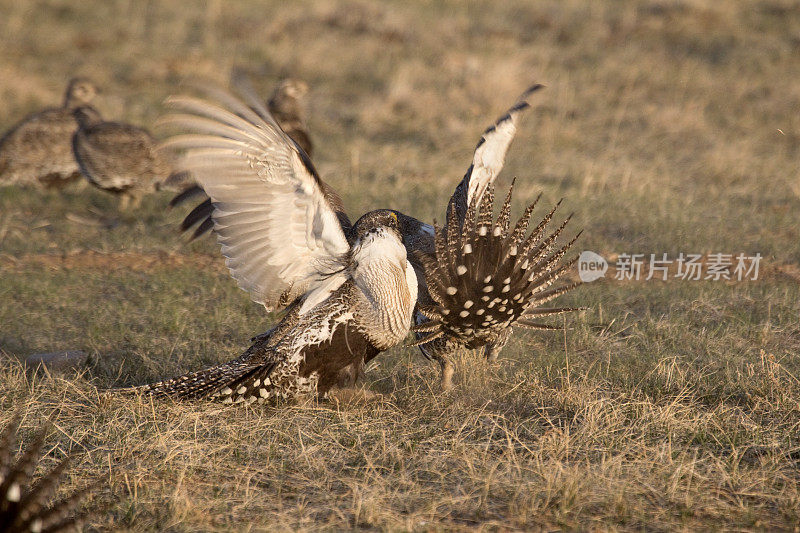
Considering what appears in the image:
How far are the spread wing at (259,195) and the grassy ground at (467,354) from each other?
27.5 inches

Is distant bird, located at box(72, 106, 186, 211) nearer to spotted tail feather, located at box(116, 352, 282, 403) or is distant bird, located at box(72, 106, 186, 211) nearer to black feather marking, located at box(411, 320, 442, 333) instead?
spotted tail feather, located at box(116, 352, 282, 403)

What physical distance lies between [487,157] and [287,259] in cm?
118

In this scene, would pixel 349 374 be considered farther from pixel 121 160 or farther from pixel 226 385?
pixel 121 160

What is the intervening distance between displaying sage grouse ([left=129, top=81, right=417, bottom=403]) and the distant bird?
3916 millimetres

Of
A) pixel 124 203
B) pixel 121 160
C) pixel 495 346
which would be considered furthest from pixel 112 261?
pixel 495 346

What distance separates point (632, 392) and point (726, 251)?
2934 millimetres

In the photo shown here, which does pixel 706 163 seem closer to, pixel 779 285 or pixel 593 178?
pixel 593 178

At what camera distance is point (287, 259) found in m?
3.95

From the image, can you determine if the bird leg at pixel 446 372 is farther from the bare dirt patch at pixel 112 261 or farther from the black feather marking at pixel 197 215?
the bare dirt patch at pixel 112 261

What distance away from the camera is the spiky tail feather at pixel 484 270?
3.90 metres

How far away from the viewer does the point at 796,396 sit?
417 cm

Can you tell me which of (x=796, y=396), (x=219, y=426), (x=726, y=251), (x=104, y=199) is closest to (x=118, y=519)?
(x=219, y=426)
